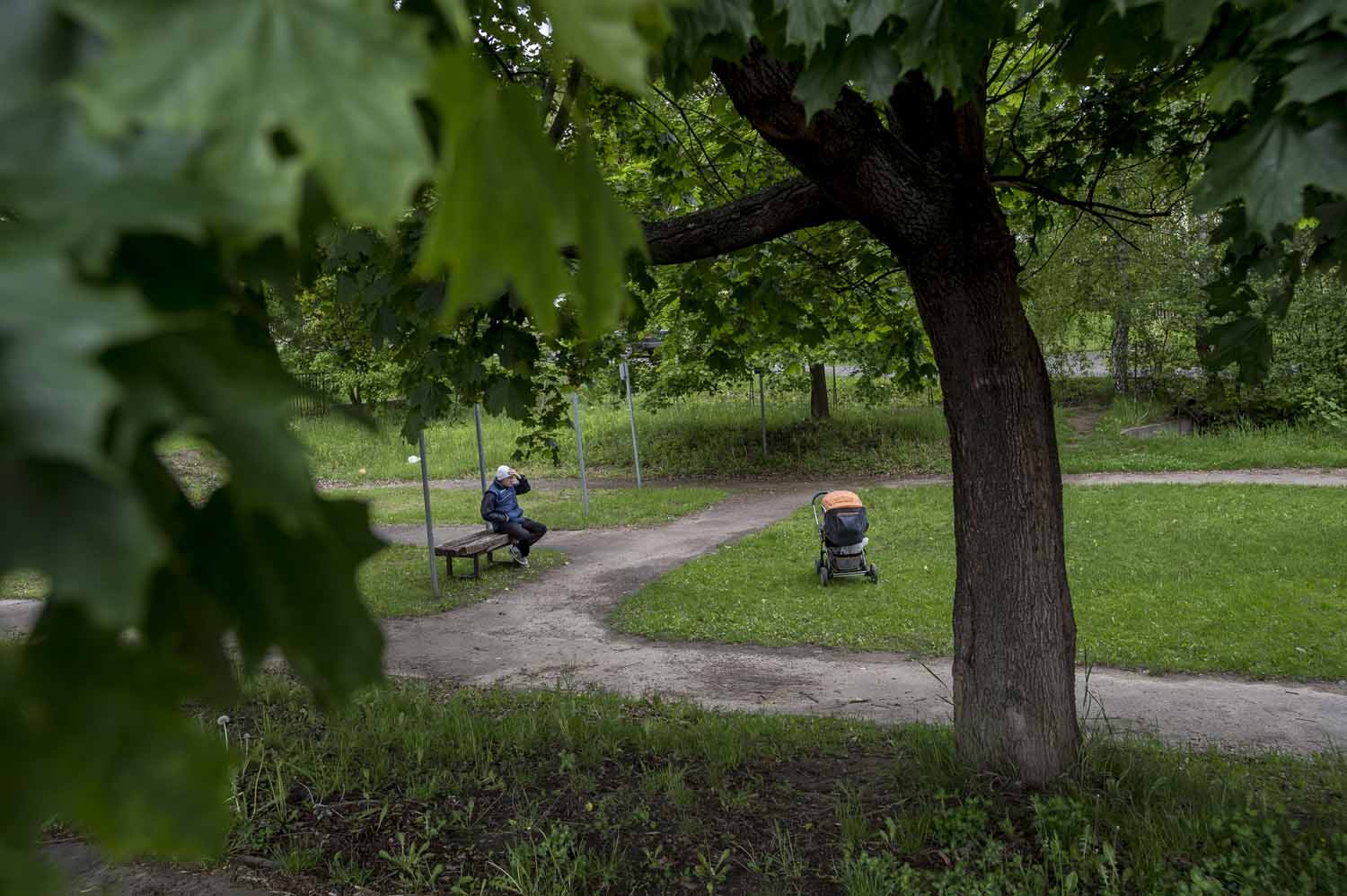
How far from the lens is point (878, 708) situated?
7371mm

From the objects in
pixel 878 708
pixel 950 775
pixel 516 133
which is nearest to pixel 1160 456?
pixel 878 708

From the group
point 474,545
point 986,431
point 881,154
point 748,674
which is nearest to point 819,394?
point 474,545

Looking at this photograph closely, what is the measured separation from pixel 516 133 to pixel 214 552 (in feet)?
0.96

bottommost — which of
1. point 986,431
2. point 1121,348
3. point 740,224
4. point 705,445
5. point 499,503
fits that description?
point 499,503

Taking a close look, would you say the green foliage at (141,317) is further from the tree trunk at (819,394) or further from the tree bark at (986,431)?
the tree trunk at (819,394)

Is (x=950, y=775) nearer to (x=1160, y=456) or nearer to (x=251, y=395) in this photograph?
(x=251, y=395)

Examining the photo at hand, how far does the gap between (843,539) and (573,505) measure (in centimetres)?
859

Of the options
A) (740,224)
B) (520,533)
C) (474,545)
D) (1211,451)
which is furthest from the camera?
(1211,451)

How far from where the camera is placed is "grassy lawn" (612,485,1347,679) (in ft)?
28.2

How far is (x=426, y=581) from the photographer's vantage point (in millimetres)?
13070

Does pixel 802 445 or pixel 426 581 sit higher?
pixel 802 445

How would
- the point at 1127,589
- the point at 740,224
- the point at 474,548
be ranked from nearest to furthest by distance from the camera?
the point at 740,224 → the point at 1127,589 → the point at 474,548

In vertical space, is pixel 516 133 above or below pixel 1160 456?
above

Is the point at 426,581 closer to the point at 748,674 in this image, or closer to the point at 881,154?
the point at 748,674
